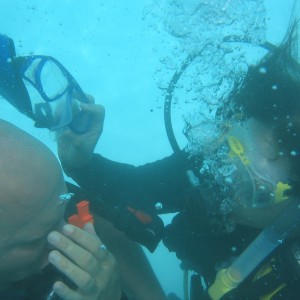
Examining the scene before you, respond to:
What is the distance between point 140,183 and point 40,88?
152 centimetres

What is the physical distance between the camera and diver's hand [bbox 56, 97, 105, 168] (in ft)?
10.4

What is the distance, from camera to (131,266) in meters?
2.70

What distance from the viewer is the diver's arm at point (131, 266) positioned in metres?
2.60

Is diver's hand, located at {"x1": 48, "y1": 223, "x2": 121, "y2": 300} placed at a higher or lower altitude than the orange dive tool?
lower

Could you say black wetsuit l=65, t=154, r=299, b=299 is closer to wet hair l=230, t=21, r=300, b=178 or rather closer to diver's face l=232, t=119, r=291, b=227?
diver's face l=232, t=119, r=291, b=227

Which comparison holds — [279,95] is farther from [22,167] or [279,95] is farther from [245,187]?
[22,167]

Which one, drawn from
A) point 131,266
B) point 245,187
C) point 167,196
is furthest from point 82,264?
point 167,196

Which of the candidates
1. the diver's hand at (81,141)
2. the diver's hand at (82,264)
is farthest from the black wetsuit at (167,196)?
the diver's hand at (82,264)

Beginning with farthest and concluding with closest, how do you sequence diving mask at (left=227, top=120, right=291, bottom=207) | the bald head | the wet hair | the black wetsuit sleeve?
the black wetsuit sleeve
diving mask at (left=227, top=120, right=291, bottom=207)
the wet hair
the bald head

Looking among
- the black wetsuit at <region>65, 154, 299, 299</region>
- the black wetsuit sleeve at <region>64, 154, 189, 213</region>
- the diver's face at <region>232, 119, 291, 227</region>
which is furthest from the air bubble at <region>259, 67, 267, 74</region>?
the black wetsuit sleeve at <region>64, 154, 189, 213</region>

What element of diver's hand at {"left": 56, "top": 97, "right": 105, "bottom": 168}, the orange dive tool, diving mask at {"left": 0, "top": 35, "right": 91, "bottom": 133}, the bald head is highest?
diving mask at {"left": 0, "top": 35, "right": 91, "bottom": 133}

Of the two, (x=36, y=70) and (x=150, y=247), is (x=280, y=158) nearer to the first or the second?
(x=150, y=247)

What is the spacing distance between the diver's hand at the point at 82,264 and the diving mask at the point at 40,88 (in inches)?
56.9

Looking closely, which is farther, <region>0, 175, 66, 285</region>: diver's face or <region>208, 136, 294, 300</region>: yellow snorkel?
<region>208, 136, 294, 300</region>: yellow snorkel
